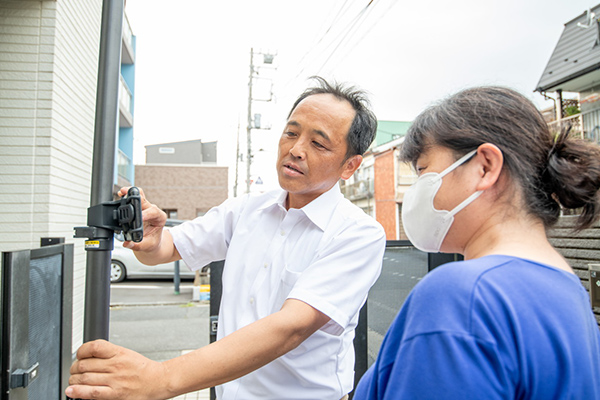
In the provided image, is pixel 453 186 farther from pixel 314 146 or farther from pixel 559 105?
pixel 559 105

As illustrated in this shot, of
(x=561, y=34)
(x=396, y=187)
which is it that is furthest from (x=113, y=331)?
(x=396, y=187)

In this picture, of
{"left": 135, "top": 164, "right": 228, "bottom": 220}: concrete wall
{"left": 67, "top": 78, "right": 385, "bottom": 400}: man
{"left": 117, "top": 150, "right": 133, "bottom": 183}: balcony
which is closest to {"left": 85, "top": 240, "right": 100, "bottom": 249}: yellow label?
{"left": 67, "top": 78, "right": 385, "bottom": 400}: man

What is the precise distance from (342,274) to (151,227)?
75 centimetres

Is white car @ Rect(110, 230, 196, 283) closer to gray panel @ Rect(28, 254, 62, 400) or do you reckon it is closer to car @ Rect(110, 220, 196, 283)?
car @ Rect(110, 220, 196, 283)

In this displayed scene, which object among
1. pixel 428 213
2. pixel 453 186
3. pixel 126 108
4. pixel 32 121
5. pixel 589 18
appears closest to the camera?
pixel 453 186

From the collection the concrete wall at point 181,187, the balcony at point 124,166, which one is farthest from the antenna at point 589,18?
the concrete wall at point 181,187

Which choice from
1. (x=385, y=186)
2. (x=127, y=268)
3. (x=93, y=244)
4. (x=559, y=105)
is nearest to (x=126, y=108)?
(x=127, y=268)

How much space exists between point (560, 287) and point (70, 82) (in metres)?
4.67

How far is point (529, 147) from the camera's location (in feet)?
3.25

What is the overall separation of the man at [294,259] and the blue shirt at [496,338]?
0.49 metres

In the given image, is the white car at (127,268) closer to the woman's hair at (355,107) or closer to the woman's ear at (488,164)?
the woman's hair at (355,107)

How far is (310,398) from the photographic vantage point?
159 centimetres

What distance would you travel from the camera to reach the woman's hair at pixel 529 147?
3.23ft

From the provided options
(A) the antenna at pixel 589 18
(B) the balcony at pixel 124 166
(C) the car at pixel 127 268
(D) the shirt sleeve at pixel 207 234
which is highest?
(A) the antenna at pixel 589 18
